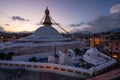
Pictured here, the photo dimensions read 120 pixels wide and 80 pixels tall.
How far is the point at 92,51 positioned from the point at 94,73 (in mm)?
4272

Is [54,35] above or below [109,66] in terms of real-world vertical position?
above

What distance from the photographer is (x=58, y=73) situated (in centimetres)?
1489

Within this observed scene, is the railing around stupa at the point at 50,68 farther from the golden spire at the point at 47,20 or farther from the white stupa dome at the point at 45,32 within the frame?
the golden spire at the point at 47,20

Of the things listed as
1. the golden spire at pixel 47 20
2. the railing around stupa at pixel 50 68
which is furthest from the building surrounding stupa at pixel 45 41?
the railing around stupa at pixel 50 68

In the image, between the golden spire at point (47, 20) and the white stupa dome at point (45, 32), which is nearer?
the white stupa dome at point (45, 32)

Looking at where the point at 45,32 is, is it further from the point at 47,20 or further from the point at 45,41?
the point at 47,20

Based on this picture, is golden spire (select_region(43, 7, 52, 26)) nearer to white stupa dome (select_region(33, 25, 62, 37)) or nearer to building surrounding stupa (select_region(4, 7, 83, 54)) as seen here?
building surrounding stupa (select_region(4, 7, 83, 54))

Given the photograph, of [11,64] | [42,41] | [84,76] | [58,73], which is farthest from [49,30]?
[84,76]

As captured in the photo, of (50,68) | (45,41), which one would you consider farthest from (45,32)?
(50,68)

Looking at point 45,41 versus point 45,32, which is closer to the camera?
point 45,41

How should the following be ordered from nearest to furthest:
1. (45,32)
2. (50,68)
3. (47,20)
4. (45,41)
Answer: (50,68) → (45,41) → (45,32) → (47,20)

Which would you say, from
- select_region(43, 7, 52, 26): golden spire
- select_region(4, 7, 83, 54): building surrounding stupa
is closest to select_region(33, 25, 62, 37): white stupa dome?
select_region(4, 7, 83, 54): building surrounding stupa

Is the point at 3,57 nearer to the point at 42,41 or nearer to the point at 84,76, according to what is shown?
the point at 42,41

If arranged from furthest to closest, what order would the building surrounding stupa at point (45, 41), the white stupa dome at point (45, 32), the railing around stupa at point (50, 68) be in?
the white stupa dome at point (45, 32)
the building surrounding stupa at point (45, 41)
the railing around stupa at point (50, 68)
